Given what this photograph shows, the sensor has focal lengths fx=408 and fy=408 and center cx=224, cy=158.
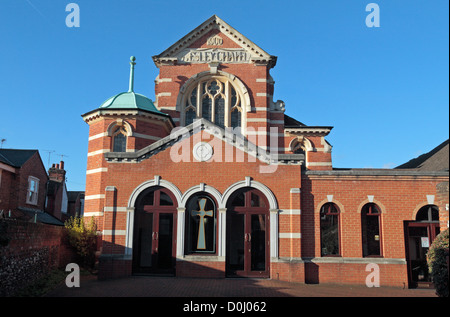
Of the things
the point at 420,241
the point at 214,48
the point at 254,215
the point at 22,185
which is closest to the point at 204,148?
the point at 254,215

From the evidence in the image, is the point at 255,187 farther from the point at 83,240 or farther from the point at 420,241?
the point at 83,240

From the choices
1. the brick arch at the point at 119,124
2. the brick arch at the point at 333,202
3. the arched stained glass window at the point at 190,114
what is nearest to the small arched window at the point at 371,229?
the brick arch at the point at 333,202

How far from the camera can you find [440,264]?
10.6 metres

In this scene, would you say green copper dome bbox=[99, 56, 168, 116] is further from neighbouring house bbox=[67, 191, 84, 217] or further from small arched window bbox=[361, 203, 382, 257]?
neighbouring house bbox=[67, 191, 84, 217]

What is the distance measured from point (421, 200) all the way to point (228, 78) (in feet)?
43.5

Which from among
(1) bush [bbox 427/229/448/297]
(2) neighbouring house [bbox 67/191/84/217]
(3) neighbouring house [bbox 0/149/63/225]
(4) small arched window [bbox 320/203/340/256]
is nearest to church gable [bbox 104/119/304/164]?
(4) small arched window [bbox 320/203/340/256]

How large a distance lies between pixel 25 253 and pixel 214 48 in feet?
54.9

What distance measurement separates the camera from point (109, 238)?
16.6 meters

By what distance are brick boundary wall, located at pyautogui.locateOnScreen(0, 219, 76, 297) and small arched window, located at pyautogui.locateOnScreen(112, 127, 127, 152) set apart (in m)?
5.48

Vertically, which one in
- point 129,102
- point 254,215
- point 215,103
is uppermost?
point 215,103

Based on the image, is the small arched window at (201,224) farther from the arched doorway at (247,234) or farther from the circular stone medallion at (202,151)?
the circular stone medallion at (202,151)

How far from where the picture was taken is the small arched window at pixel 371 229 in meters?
17.0
